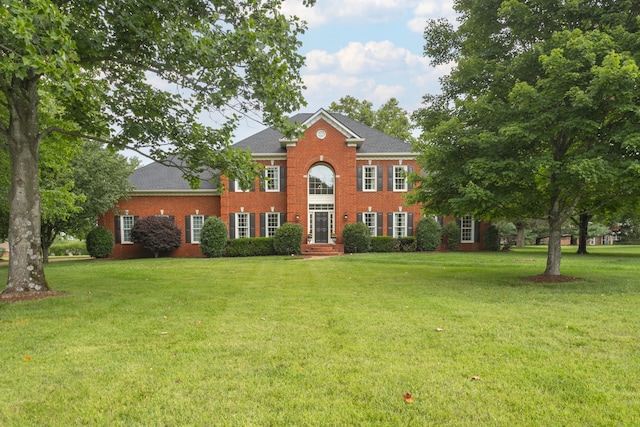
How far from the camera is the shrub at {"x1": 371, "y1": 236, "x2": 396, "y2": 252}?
22.3 m

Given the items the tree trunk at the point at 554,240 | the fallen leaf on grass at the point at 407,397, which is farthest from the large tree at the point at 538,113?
the fallen leaf on grass at the point at 407,397

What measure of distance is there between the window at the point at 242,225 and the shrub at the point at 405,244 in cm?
863

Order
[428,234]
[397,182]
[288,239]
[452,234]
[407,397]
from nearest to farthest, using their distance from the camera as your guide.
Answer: [407,397]
[288,239]
[428,234]
[452,234]
[397,182]

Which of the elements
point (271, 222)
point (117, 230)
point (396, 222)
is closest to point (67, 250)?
point (117, 230)

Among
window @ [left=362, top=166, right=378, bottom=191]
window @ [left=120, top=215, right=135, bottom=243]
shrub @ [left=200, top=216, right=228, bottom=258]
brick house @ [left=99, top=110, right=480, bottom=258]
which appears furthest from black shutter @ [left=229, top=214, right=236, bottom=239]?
window @ [left=362, top=166, right=378, bottom=191]

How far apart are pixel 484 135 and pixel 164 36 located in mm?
6918

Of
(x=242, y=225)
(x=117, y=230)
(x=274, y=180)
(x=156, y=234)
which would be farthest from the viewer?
(x=274, y=180)

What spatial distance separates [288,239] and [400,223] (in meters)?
6.90

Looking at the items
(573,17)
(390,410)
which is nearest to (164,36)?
(390,410)

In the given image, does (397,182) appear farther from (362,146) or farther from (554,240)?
(554,240)

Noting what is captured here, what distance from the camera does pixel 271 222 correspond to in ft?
76.9

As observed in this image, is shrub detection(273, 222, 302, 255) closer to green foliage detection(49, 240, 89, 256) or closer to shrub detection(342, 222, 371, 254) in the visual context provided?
shrub detection(342, 222, 371, 254)

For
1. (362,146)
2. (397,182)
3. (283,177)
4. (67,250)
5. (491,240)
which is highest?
(362,146)

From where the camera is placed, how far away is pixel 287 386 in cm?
340
